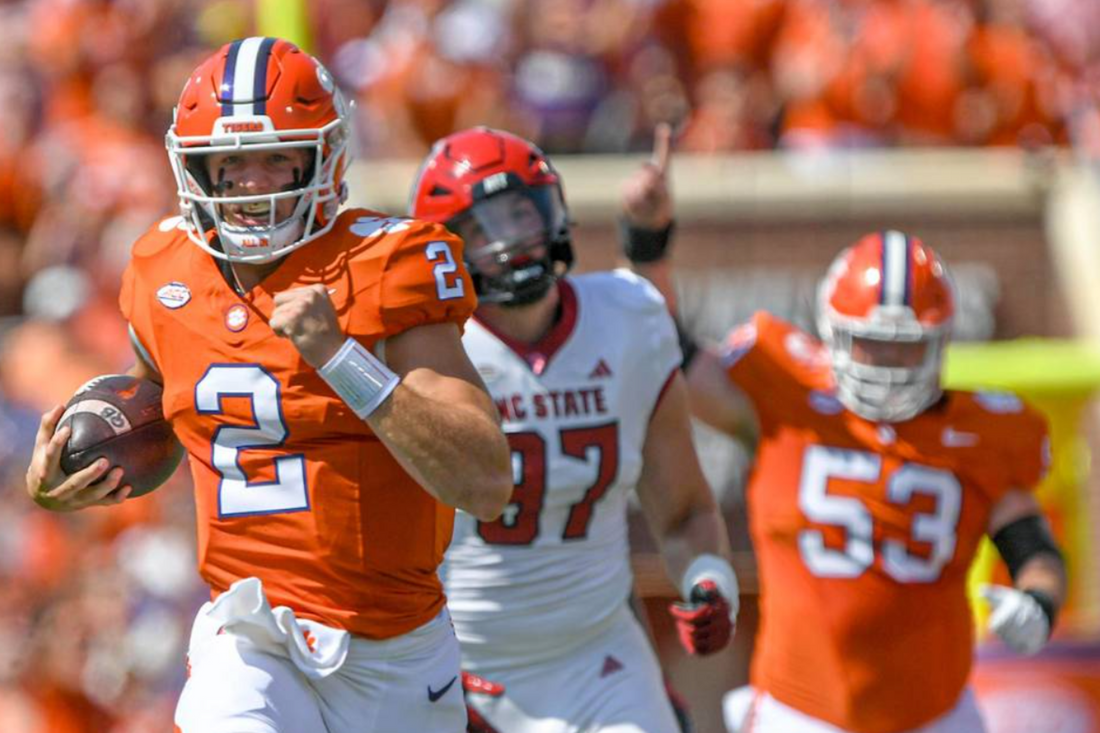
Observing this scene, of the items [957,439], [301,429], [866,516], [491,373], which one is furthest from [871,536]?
[301,429]

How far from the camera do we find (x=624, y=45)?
353 inches

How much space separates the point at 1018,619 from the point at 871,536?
458 millimetres

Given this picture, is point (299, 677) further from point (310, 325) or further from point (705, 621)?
point (705, 621)

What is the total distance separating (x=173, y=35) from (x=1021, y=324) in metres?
4.06

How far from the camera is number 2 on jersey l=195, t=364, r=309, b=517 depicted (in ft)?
11.3

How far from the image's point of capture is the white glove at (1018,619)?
463cm

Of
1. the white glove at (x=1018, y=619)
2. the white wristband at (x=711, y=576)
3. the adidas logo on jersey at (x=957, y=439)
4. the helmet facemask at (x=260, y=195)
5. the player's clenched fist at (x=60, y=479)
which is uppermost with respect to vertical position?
the helmet facemask at (x=260, y=195)

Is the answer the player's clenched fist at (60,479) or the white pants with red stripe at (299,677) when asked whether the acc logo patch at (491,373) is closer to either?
the white pants with red stripe at (299,677)

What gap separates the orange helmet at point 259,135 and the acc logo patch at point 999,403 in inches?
83.0

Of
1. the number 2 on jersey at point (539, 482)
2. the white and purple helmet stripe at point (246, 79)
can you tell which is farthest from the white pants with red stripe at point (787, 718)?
the white and purple helmet stripe at point (246, 79)

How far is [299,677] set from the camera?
345cm

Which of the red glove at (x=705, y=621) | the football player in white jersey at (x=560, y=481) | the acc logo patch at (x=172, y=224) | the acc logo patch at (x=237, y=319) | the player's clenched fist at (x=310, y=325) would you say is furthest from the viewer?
the football player in white jersey at (x=560, y=481)

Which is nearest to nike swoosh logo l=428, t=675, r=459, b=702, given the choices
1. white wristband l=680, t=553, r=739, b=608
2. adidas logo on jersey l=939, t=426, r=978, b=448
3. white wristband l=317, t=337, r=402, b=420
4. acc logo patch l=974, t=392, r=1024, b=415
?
white wristband l=317, t=337, r=402, b=420

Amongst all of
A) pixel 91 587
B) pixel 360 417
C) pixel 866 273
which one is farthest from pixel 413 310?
pixel 91 587
